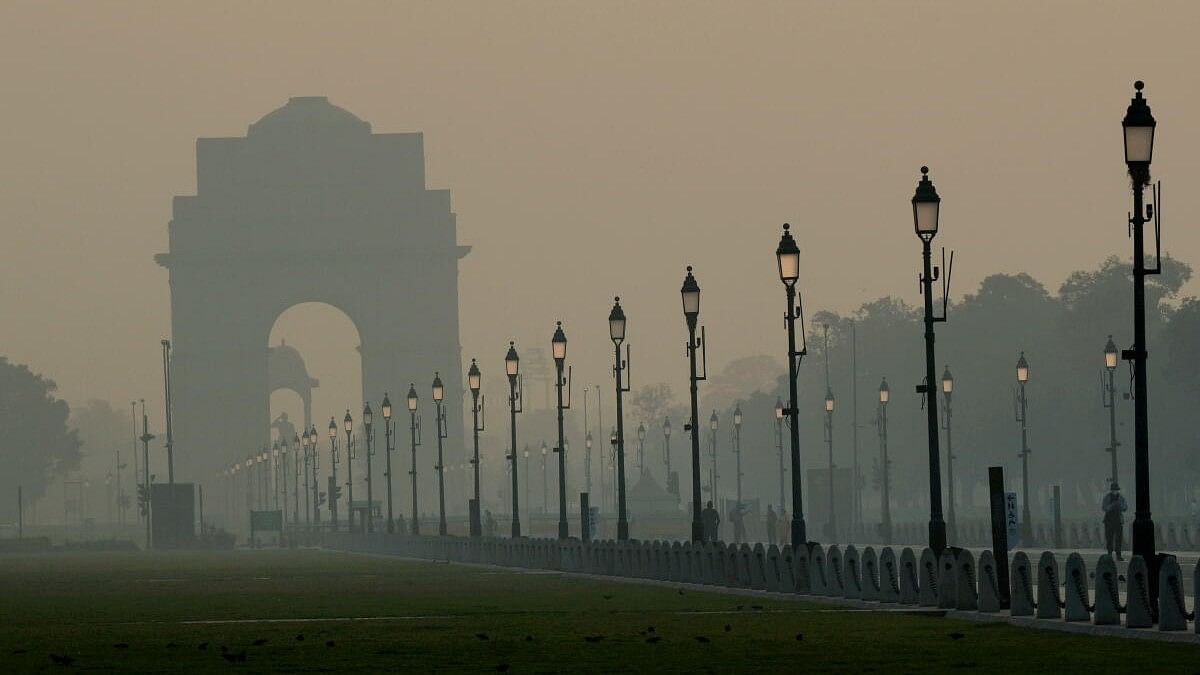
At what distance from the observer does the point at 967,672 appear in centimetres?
1922

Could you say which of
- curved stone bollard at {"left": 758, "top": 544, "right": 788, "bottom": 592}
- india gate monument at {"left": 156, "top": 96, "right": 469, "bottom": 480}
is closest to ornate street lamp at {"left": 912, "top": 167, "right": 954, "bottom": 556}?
curved stone bollard at {"left": 758, "top": 544, "right": 788, "bottom": 592}

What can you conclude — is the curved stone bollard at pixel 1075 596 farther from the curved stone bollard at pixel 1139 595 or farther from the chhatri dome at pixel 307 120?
the chhatri dome at pixel 307 120

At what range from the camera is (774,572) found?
1353 inches

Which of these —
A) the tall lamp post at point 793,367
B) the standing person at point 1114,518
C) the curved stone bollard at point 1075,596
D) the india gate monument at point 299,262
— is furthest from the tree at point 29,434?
the curved stone bollard at point 1075,596

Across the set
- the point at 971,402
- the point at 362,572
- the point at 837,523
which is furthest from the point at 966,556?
the point at 971,402

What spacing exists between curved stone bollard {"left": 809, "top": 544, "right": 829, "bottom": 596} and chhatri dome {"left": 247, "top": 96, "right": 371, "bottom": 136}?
125249 millimetres

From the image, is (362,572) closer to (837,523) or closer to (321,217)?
(837,523)

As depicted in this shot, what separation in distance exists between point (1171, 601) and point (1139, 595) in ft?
2.64

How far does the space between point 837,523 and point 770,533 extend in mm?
7427

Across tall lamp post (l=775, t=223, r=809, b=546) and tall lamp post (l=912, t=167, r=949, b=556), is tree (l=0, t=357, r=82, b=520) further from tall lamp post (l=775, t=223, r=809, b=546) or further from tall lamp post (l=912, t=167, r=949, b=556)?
tall lamp post (l=912, t=167, r=949, b=556)

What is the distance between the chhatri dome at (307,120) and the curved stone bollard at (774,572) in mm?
123388

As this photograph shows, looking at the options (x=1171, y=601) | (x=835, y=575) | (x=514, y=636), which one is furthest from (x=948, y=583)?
(x=1171, y=601)

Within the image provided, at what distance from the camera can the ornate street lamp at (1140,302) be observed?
2433 centimetres

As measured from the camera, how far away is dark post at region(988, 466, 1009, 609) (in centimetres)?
2769
